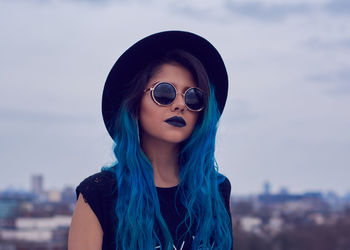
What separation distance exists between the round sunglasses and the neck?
174 mm

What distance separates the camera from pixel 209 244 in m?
2.47

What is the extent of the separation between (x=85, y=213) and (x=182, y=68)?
588 mm

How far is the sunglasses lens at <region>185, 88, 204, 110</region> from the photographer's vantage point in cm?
248

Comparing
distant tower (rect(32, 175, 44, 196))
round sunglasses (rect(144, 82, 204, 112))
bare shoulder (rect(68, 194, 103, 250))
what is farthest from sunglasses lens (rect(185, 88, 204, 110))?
distant tower (rect(32, 175, 44, 196))

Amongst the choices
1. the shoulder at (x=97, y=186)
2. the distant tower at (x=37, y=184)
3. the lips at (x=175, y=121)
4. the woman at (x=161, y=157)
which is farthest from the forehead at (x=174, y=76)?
the distant tower at (x=37, y=184)

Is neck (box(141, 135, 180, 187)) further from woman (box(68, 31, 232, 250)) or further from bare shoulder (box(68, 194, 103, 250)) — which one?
bare shoulder (box(68, 194, 103, 250))

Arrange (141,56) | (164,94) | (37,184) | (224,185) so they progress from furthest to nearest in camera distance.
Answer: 1. (37,184)
2. (224,185)
3. (141,56)
4. (164,94)

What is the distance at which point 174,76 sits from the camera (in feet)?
8.23

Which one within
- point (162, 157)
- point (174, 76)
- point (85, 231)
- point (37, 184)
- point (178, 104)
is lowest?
point (85, 231)

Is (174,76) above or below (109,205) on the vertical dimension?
above

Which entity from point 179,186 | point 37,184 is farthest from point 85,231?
point 37,184

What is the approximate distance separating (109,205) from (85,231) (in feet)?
0.39

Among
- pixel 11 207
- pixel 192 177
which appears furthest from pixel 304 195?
pixel 192 177

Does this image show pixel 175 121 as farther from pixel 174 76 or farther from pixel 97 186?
pixel 97 186
